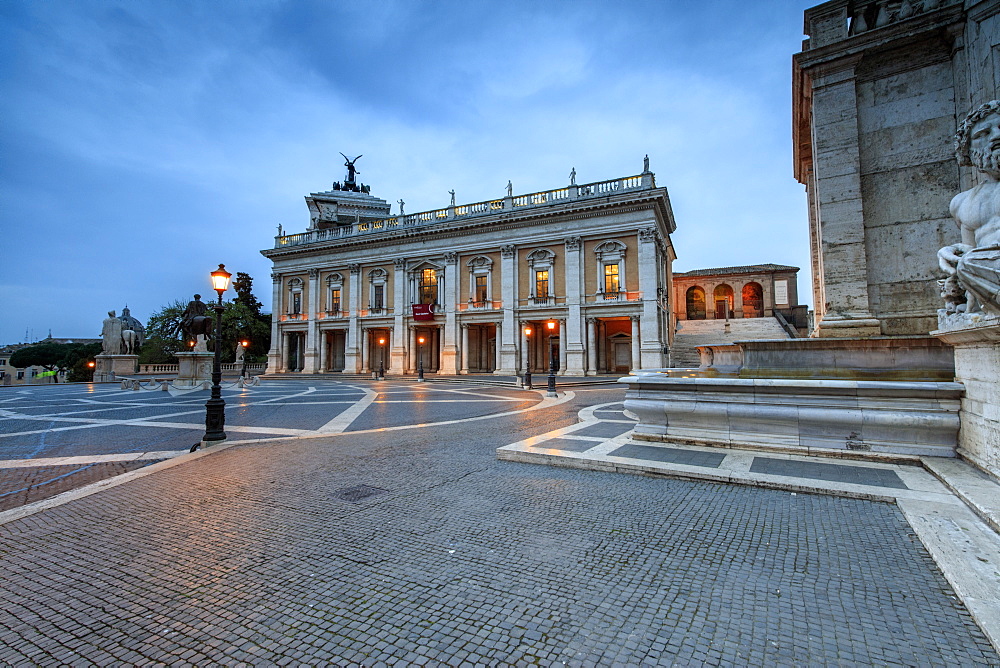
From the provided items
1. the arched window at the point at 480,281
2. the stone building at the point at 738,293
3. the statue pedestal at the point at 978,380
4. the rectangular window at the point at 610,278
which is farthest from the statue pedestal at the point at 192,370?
the stone building at the point at 738,293

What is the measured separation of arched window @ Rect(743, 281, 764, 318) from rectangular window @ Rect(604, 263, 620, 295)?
2060cm

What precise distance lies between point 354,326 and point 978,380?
38.0 metres

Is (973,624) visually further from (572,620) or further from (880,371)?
(880,371)

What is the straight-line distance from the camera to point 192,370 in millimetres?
22266

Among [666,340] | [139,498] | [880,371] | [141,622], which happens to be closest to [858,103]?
[880,371]

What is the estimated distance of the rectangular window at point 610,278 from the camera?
30.4m

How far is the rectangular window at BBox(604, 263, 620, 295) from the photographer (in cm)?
3042

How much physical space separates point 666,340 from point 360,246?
26588mm

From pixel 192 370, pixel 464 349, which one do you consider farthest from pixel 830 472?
pixel 464 349

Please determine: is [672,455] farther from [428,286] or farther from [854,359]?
[428,286]

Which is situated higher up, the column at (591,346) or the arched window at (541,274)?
the arched window at (541,274)

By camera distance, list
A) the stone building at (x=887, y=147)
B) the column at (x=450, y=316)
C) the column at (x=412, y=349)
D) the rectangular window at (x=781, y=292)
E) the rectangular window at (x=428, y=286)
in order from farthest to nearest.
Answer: the rectangular window at (x=781, y=292), the column at (x=412, y=349), the rectangular window at (x=428, y=286), the column at (x=450, y=316), the stone building at (x=887, y=147)

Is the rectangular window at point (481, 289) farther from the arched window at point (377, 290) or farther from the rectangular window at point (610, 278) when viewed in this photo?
the rectangular window at point (610, 278)

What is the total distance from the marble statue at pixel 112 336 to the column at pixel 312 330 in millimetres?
13279
